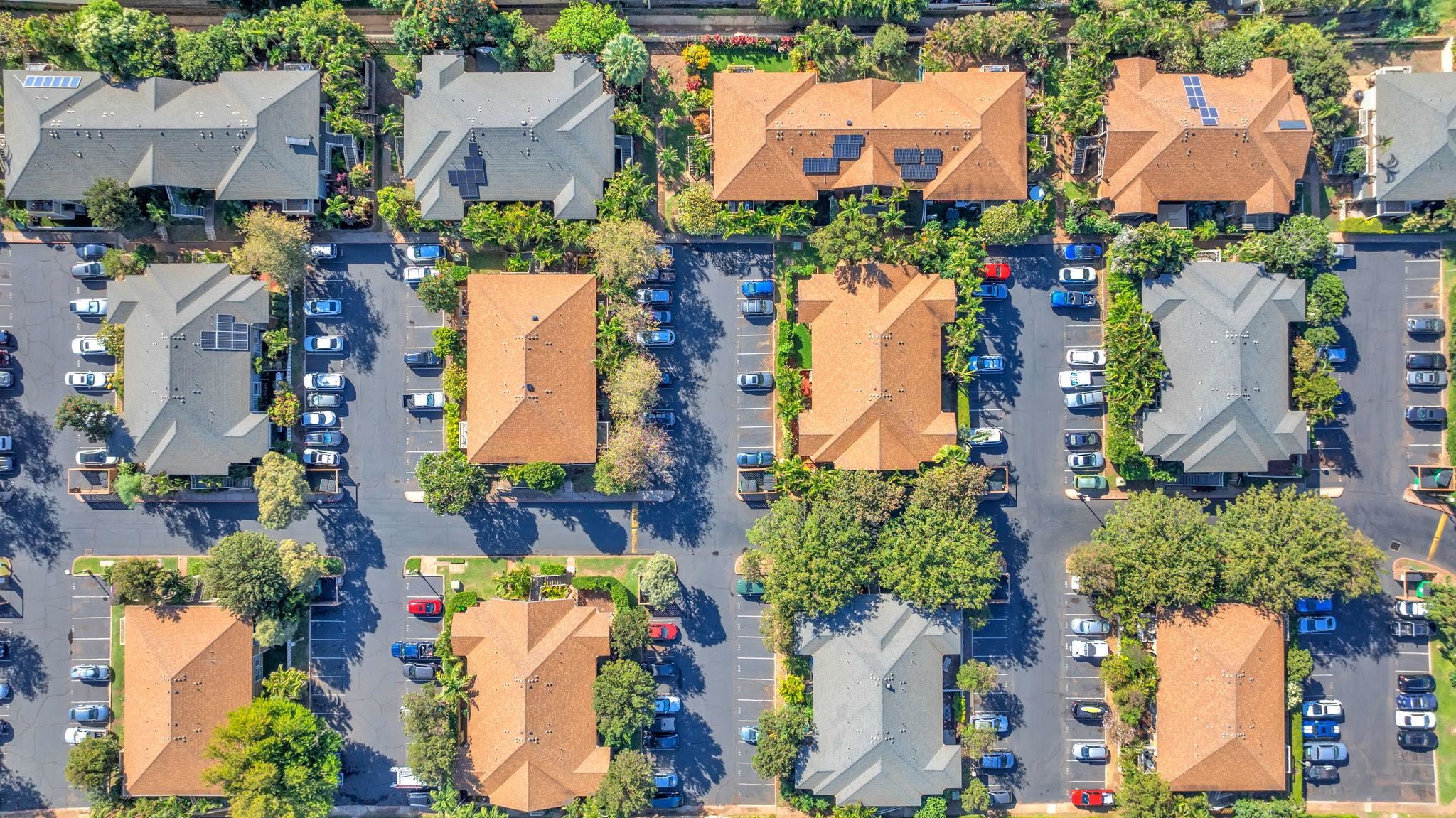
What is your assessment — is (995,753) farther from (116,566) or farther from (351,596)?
(116,566)

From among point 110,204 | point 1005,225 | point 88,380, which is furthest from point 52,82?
point 1005,225

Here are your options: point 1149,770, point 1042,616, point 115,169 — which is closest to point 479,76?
point 115,169

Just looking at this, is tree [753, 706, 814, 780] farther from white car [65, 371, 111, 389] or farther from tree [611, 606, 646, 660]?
white car [65, 371, 111, 389]

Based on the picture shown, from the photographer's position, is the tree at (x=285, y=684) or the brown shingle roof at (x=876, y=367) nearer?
the brown shingle roof at (x=876, y=367)

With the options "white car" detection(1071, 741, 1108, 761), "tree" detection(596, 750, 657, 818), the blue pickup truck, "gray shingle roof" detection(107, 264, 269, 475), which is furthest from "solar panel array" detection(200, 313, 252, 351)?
"white car" detection(1071, 741, 1108, 761)

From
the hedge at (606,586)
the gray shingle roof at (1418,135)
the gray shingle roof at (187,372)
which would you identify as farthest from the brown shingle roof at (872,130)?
the gray shingle roof at (187,372)

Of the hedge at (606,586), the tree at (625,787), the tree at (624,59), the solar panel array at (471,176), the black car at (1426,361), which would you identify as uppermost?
the tree at (624,59)

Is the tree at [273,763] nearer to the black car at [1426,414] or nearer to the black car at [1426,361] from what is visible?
the black car at [1426,414]
